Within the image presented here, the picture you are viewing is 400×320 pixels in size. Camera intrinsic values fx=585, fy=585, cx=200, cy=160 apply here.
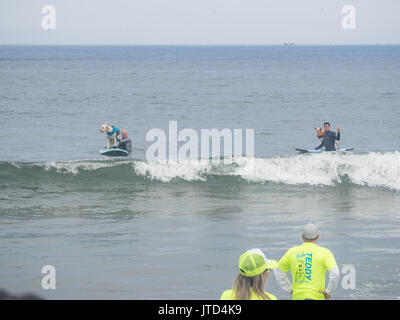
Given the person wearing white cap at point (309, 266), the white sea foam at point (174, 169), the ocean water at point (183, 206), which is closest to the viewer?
the person wearing white cap at point (309, 266)

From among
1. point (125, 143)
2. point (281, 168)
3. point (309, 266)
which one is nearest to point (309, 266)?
point (309, 266)

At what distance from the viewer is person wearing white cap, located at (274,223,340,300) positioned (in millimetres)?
6895

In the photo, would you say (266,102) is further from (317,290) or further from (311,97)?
(317,290)

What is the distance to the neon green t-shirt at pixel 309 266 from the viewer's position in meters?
6.93

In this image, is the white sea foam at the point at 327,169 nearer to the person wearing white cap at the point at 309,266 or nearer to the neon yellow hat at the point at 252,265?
the person wearing white cap at the point at 309,266

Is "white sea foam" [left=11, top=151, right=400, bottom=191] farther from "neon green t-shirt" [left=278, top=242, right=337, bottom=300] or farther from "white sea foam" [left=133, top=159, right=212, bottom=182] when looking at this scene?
"neon green t-shirt" [left=278, top=242, right=337, bottom=300]

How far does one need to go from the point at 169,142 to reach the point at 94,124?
9.04 meters

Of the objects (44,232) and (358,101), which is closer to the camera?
(44,232)

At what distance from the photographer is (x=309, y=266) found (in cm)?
694

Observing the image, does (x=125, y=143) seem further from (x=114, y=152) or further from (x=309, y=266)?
(x=309, y=266)

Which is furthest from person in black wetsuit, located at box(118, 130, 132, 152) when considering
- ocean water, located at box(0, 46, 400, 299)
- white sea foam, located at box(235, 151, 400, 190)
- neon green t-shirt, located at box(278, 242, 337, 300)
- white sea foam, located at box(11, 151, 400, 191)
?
neon green t-shirt, located at box(278, 242, 337, 300)

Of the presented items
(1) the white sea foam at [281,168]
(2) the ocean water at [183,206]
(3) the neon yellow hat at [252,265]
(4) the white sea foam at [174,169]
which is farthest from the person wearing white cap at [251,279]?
(4) the white sea foam at [174,169]
